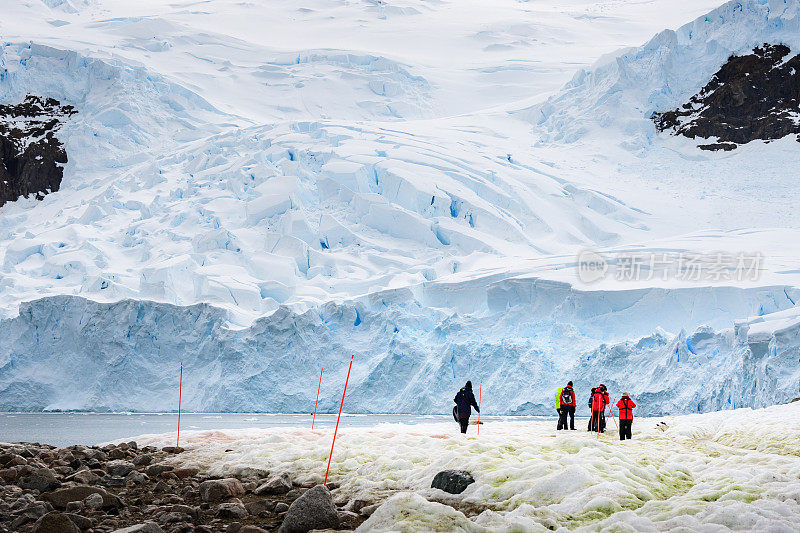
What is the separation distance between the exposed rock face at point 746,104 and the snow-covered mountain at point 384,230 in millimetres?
802

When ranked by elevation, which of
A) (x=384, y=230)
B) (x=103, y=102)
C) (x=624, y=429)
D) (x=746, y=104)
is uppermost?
(x=746, y=104)

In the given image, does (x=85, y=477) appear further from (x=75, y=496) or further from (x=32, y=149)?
(x=32, y=149)

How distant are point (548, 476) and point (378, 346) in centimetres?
1877

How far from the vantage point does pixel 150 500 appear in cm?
777

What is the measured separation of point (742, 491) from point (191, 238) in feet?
92.8

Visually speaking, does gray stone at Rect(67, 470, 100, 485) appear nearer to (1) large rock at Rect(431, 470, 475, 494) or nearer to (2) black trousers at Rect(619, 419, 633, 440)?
(1) large rock at Rect(431, 470, 475, 494)

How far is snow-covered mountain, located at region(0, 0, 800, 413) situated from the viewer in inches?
965

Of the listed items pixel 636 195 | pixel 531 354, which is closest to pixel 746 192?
pixel 636 195

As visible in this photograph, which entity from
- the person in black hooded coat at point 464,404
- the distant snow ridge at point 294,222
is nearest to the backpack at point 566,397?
the person in black hooded coat at point 464,404

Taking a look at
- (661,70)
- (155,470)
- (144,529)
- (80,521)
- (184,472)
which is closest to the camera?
(144,529)

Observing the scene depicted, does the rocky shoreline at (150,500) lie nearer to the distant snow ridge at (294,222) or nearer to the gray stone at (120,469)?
the gray stone at (120,469)

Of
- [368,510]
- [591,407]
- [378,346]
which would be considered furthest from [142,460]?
[378,346]
